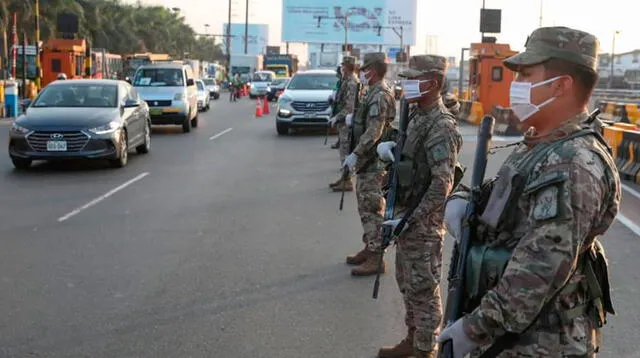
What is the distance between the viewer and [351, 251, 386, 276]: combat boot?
6.33 metres

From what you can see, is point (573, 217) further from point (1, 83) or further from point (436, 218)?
point (1, 83)

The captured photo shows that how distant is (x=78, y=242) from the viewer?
7.45 metres

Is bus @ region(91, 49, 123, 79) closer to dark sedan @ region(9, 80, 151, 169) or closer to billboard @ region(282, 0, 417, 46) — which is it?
dark sedan @ region(9, 80, 151, 169)

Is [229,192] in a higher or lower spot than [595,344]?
lower

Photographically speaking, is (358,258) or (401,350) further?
(358,258)

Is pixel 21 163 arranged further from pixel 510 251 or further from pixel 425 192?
pixel 510 251

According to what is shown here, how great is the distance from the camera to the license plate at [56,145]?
12070 mm

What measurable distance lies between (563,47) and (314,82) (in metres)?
18.6

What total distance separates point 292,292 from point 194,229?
253cm

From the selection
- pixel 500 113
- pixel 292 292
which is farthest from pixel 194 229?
pixel 500 113

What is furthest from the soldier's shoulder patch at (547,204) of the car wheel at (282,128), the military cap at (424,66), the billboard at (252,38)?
the billboard at (252,38)

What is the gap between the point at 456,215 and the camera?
2512mm

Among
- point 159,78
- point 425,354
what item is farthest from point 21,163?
point 425,354

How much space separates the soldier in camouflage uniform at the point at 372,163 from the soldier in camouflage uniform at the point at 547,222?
3897 mm
